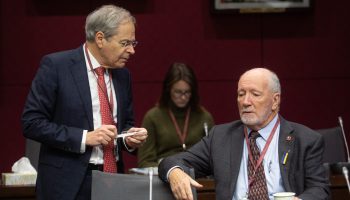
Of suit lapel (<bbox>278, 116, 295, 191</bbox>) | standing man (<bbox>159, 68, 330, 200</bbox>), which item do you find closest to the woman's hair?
standing man (<bbox>159, 68, 330, 200</bbox>)

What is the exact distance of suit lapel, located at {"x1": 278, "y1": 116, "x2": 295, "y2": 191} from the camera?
3.24 m

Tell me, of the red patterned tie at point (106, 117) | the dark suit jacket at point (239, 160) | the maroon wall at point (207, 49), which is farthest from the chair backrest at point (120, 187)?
the maroon wall at point (207, 49)

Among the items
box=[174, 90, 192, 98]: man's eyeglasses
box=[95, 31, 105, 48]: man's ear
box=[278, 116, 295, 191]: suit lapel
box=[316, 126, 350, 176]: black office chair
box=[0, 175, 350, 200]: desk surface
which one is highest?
box=[95, 31, 105, 48]: man's ear

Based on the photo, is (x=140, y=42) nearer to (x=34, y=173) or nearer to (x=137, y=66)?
(x=137, y=66)

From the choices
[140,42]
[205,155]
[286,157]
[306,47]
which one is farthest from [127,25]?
[306,47]

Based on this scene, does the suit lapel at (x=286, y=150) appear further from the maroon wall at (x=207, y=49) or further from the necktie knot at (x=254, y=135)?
the maroon wall at (x=207, y=49)

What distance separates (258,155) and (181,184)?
47cm

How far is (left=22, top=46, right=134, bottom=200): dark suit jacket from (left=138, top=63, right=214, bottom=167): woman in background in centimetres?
188

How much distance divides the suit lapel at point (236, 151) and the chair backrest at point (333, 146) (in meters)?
2.03

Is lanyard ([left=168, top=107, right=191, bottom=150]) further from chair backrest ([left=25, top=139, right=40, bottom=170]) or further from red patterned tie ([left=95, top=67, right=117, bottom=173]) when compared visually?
red patterned tie ([left=95, top=67, right=117, bottom=173])

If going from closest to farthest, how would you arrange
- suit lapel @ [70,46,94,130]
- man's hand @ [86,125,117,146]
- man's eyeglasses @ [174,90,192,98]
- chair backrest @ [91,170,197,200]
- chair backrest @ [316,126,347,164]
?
1. chair backrest @ [91,170,197,200]
2. man's hand @ [86,125,117,146]
3. suit lapel @ [70,46,94,130]
4. chair backrest @ [316,126,347,164]
5. man's eyeglasses @ [174,90,192,98]

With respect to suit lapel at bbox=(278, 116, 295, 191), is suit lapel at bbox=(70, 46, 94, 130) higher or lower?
higher

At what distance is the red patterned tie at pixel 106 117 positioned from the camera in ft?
11.6

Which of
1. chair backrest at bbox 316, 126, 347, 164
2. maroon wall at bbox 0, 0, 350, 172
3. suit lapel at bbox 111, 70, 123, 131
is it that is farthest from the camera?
maroon wall at bbox 0, 0, 350, 172
